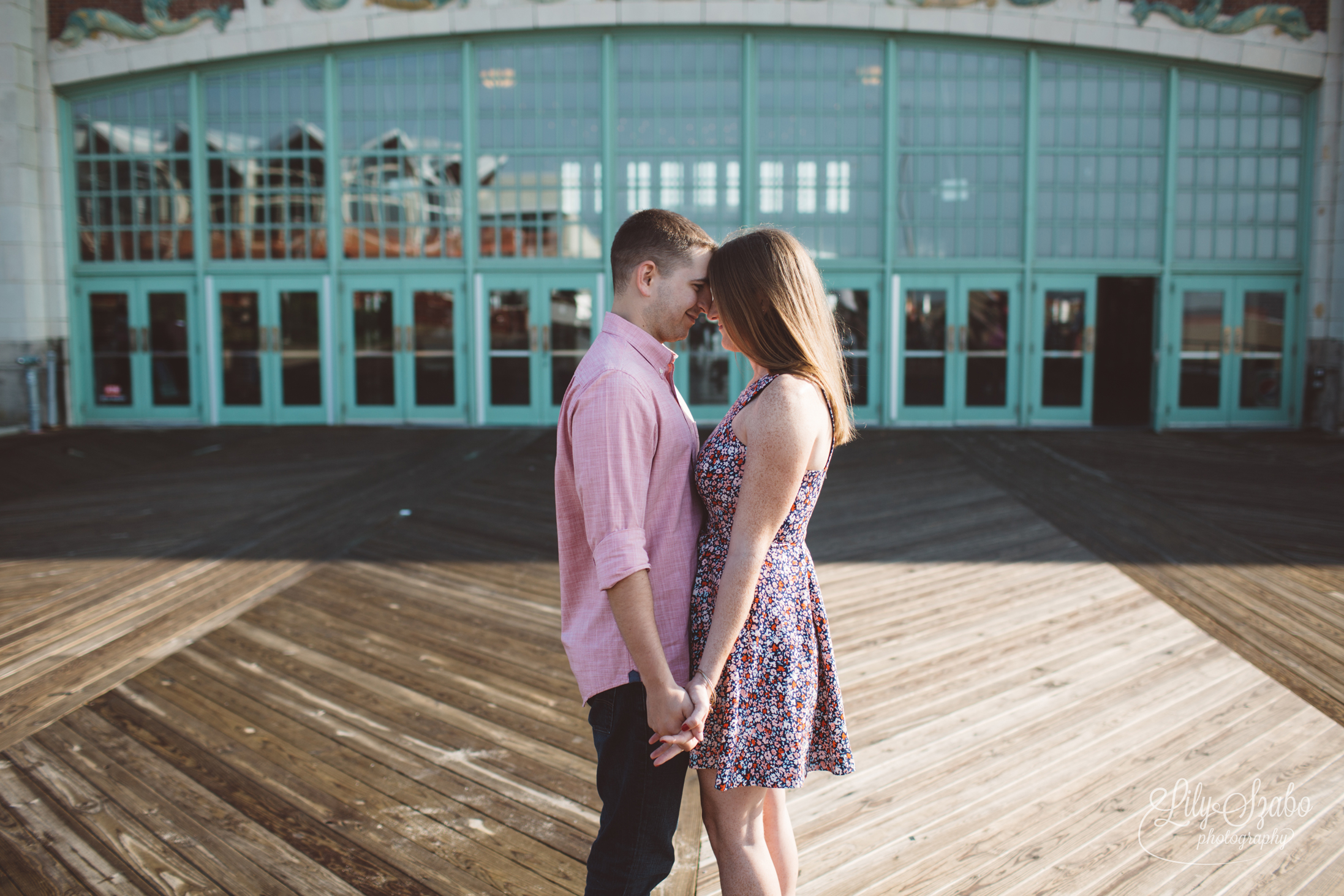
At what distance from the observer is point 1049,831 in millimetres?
2895

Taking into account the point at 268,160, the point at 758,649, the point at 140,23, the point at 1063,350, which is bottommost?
the point at 758,649

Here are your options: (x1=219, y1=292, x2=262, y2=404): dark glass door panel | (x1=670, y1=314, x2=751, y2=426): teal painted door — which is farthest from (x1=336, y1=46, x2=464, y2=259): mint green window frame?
(x1=670, y1=314, x2=751, y2=426): teal painted door

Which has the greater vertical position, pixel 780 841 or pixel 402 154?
pixel 402 154

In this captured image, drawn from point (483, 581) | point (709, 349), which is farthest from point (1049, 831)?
point (709, 349)

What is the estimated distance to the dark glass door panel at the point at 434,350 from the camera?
13.5m

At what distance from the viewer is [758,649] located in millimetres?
1943

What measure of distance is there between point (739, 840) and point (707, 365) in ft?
37.5

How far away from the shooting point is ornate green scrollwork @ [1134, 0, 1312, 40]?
1228cm

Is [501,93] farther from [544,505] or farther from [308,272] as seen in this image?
[544,505]

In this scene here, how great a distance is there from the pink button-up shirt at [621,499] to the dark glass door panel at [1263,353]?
13.6m

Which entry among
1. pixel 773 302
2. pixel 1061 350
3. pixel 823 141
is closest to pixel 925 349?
pixel 1061 350

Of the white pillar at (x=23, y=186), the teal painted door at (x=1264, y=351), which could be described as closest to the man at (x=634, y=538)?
the teal painted door at (x=1264, y=351)

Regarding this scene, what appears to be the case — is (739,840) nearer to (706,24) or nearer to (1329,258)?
(706,24)

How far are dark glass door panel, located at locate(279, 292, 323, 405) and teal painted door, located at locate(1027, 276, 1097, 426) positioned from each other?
10092mm
